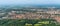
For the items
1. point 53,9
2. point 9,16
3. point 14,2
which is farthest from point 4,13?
point 53,9

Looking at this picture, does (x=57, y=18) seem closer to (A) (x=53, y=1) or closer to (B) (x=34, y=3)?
(A) (x=53, y=1)

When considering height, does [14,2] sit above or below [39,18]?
above

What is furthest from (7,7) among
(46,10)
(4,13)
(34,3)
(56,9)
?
(56,9)

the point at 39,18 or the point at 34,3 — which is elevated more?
the point at 34,3

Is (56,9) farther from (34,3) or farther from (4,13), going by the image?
(4,13)

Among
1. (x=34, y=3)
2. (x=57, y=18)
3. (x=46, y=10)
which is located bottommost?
(x=57, y=18)

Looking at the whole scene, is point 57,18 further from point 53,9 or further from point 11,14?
point 11,14

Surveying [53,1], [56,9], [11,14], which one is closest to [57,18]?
[56,9]
